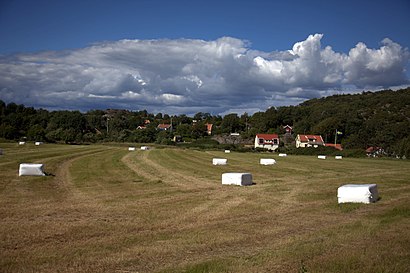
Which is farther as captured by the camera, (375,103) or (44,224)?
(375,103)

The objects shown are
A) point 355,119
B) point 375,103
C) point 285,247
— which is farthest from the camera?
point 375,103

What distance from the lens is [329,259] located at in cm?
884

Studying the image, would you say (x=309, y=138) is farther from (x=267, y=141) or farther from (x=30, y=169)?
(x=30, y=169)

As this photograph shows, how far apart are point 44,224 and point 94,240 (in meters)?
2.28

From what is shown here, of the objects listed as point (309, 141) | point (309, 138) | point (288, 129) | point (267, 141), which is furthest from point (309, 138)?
point (288, 129)

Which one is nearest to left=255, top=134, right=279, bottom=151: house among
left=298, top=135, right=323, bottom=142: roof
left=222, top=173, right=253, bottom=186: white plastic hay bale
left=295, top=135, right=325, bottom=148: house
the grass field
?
left=295, top=135, right=325, bottom=148: house

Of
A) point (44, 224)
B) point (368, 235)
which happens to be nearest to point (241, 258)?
point (368, 235)

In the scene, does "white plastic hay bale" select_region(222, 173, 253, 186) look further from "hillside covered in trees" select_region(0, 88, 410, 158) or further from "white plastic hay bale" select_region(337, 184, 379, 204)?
"hillside covered in trees" select_region(0, 88, 410, 158)

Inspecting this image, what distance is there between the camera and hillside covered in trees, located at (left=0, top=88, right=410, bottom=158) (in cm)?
9369

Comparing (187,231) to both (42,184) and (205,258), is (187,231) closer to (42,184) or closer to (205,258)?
(205,258)

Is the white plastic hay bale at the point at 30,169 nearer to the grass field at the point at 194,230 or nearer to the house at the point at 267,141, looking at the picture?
the grass field at the point at 194,230

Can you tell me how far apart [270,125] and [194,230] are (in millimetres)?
136532

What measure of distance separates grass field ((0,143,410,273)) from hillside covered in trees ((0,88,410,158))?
65429mm

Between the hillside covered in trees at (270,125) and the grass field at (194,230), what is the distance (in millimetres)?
65429
